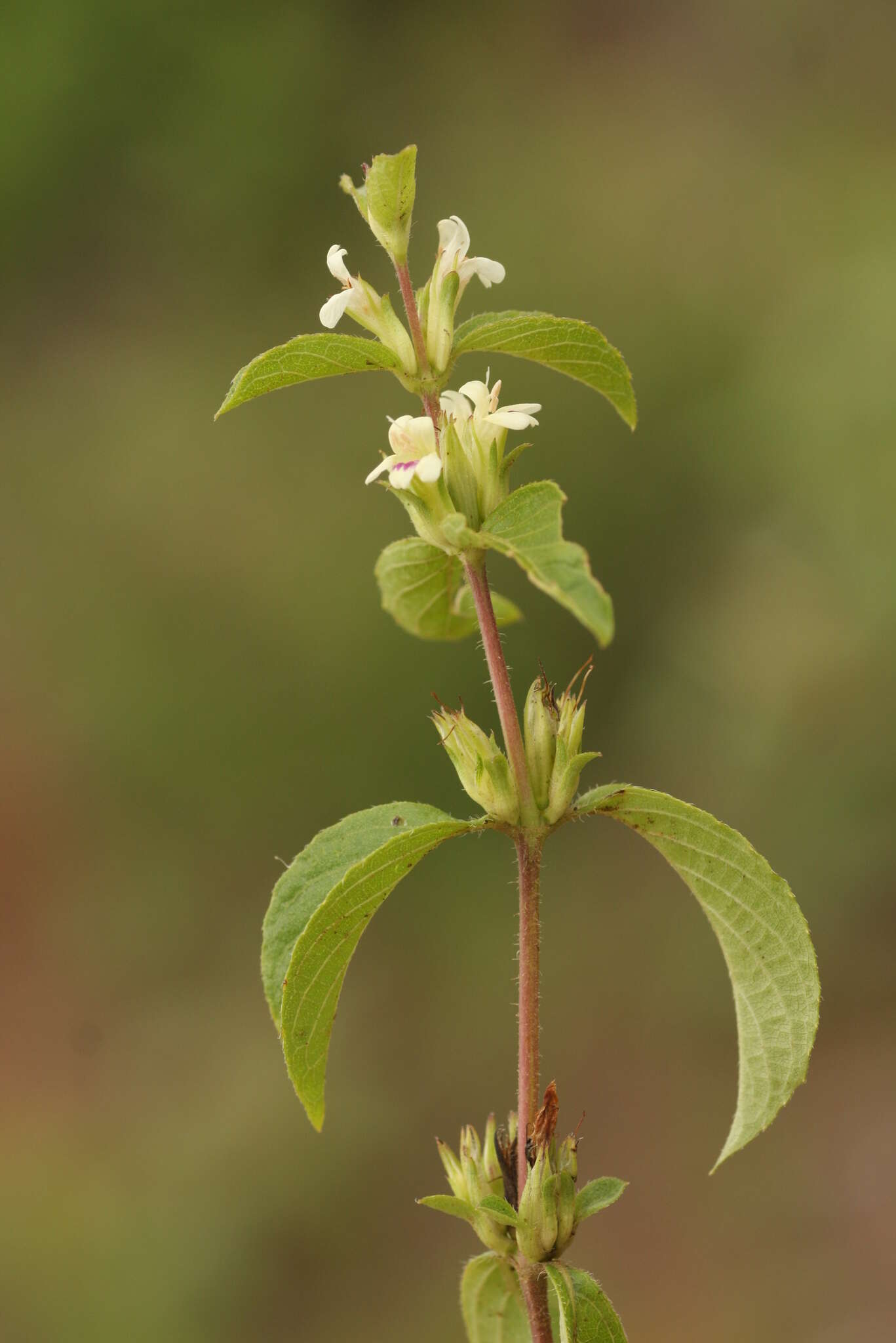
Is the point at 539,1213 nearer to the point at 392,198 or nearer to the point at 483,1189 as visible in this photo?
the point at 483,1189

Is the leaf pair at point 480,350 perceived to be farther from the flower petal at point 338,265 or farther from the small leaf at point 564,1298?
the small leaf at point 564,1298

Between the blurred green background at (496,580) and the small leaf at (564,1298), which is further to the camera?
the blurred green background at (496,580)

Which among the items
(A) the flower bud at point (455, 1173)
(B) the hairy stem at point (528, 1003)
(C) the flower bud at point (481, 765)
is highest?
(C) the flower bud at point (481, 765)

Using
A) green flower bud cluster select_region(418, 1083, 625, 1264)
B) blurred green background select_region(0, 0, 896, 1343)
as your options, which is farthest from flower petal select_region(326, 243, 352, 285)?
blurred green background select_region(0, 0, 896, 1343)

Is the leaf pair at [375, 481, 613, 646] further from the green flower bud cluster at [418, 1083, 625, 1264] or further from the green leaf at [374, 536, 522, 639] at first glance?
the green flower bud cluster at [418, 1083, 625, 1264]

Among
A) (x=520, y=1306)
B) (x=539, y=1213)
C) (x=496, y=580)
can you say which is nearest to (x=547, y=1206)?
(x=539, y=1213)

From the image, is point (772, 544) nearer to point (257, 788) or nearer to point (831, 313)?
point (831, 313)

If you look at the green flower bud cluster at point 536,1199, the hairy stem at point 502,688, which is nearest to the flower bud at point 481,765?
the hairy stem at point 502,688

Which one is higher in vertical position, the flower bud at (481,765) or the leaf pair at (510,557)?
the leaf pair at (510,557)
